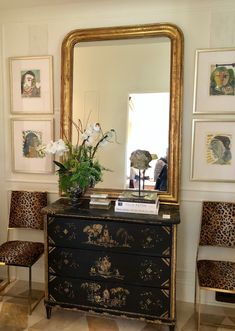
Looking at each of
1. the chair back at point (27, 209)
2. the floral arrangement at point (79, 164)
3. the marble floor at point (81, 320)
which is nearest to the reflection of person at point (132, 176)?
the floral arrangement at point (79, 164)

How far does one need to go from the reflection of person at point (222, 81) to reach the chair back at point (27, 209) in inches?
71.4

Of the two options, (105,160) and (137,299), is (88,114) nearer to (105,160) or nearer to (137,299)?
(105,160)

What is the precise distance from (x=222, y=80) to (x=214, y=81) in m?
0.06

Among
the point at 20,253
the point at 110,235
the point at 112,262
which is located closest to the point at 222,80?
the point at 110,235

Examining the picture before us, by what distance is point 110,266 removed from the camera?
2.25 meters

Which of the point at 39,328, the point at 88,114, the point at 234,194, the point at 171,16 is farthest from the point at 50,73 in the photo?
Result: the point at 39,328

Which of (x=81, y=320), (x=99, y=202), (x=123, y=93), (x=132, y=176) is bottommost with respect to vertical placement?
(x=81, y=320)

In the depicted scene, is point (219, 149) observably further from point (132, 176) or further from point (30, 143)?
point (30, 143)

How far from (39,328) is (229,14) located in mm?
2975

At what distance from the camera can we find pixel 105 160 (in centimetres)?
273

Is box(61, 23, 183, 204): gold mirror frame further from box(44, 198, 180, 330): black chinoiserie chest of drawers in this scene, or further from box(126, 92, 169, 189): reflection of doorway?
box(44, 198, 180, 330): black chinoiserie chest of drawers

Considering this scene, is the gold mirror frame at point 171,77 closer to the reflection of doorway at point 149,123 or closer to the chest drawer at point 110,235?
the reflection of doorway at point 149,123

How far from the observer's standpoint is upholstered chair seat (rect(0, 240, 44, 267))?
8.05 ft

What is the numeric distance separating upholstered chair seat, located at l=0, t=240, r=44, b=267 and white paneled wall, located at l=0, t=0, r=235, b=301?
434 mm
